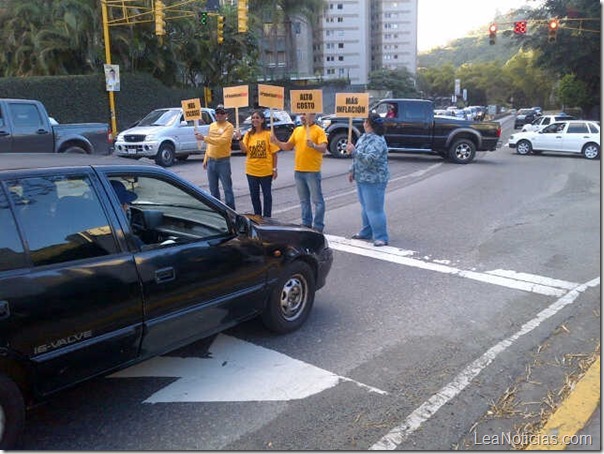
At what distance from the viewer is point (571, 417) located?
3.52 m

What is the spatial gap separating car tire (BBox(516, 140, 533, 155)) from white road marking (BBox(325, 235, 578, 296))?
59.1ft

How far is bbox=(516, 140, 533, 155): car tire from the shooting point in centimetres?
2334

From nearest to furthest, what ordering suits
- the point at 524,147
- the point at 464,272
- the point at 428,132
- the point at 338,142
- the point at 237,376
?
1. the point at 237,376
2. the point at 464,272
3. the point at 428,132
4. the point at 338,142
5. the point at 524,147

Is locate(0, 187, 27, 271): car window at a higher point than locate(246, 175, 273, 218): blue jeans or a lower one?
higher

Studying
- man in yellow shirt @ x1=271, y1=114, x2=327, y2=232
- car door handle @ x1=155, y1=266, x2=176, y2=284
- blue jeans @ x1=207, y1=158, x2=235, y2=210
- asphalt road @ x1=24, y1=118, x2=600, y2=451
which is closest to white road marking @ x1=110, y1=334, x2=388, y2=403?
asphalt road @ x1=24, y1=118, x2=600, y2=451

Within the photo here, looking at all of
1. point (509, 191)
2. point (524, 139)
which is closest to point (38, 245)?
point (509, 191)

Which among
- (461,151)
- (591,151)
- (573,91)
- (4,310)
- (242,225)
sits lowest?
(591,151)

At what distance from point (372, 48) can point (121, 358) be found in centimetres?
11897

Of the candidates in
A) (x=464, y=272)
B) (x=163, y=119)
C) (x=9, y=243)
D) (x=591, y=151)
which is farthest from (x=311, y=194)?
(x=591, y=151)

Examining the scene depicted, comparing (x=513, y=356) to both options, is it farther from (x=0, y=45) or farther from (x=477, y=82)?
(x=477, y=82)

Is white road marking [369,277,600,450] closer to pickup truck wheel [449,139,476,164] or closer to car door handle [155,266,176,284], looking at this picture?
car door handle [155,266,176,284]

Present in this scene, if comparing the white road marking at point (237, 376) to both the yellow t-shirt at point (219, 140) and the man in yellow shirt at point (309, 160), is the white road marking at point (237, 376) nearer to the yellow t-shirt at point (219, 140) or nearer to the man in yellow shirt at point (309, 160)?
the man in yellow shirt at point (309, 160)

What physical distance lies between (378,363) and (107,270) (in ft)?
6.88

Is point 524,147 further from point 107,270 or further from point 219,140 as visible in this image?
point 107,270
